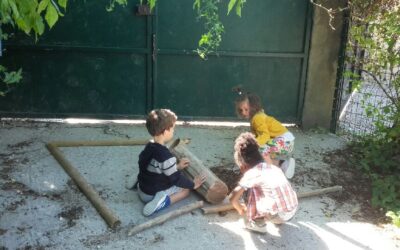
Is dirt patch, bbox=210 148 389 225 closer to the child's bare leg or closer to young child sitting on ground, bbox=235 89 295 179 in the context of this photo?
young child sitting on ground, bbox=235 89 295 179

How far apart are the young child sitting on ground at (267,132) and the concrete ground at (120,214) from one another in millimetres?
328

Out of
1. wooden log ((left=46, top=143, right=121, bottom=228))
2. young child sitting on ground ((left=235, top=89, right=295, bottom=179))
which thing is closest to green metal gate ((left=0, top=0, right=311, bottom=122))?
wooden log ((left=46, top=143, right=121, bottom=228))

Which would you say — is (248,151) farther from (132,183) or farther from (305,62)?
(305,62)

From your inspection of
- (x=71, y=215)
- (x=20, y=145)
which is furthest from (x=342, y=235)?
(x=20, y=145)

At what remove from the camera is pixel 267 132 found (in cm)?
453

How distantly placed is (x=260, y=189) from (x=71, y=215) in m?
1.59

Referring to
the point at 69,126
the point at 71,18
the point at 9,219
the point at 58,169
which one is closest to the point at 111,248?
the point at 9,219

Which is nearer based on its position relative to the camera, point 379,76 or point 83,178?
point 83,178

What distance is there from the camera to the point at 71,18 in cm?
595

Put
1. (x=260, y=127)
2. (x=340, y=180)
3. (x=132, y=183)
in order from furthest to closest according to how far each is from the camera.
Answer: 1. (x=340, y=180)
2. (x=260, y=127)
3. (x=132, y=183)

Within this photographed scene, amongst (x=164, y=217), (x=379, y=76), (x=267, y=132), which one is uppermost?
(x=379, y=76)

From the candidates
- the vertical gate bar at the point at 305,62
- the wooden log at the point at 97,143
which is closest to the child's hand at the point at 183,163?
the wooden log at the point at 97,143

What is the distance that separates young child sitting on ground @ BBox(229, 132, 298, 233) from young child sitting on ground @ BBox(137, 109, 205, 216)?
549 millimetres

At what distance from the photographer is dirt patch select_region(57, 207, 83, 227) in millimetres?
3736
